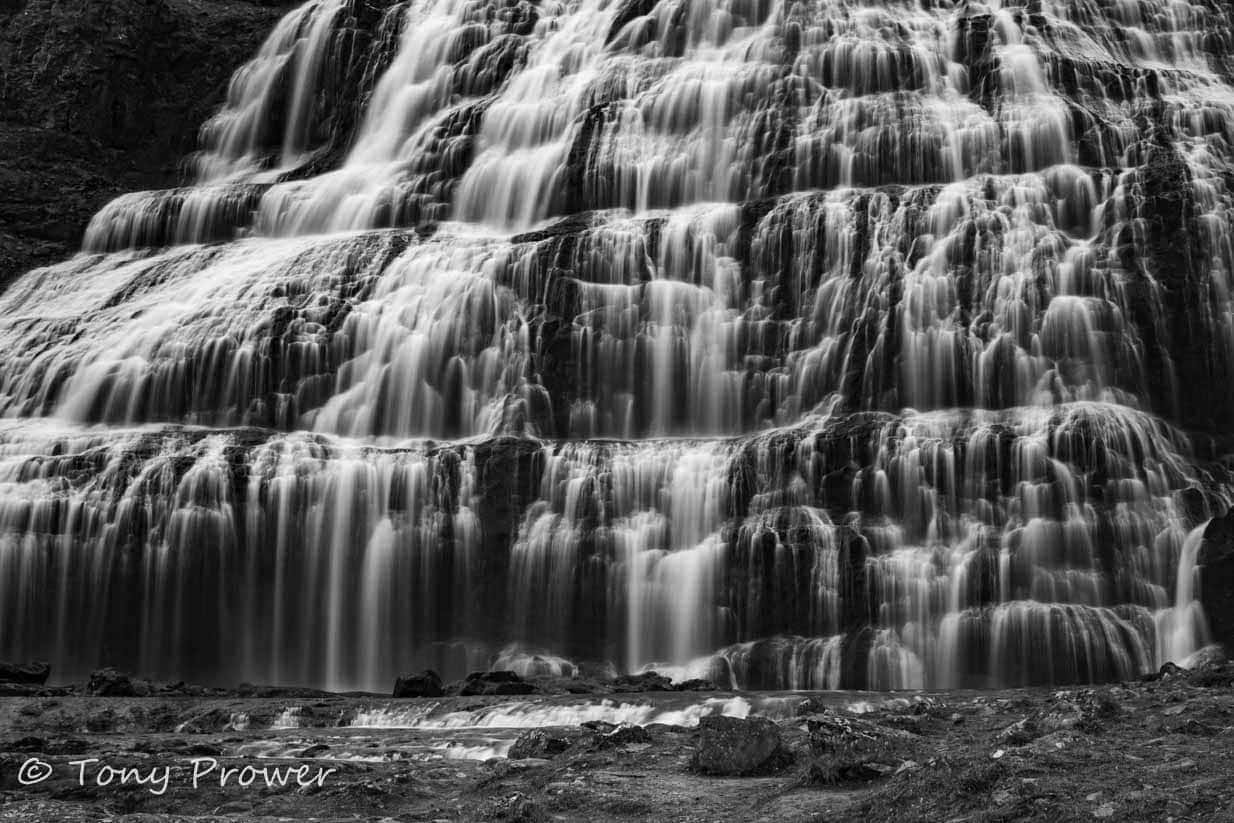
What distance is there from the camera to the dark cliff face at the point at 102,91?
56469 mm

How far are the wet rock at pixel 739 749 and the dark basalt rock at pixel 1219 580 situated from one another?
15201mm

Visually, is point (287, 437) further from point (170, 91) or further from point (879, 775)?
point (170, 91)

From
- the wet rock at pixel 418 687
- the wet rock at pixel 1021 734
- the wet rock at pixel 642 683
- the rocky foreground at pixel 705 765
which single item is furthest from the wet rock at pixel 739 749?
the wet rock at pixel 418 687

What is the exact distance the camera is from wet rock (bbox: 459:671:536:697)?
2633 centimetres

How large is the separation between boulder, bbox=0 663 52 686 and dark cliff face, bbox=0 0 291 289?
28.1m

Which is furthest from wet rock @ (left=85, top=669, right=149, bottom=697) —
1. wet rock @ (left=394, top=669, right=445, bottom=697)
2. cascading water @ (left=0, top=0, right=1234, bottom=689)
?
wet rock @ (left=394, top=669, right=445, bottom=697)

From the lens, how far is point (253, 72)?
59.4 m

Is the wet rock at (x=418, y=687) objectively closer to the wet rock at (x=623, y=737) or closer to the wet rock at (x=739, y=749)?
the wet rock at (x=623, y=737)

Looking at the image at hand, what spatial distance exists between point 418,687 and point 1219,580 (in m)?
15.6

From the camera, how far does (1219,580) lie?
2747cm

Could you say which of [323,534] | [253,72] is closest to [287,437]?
[323,534]

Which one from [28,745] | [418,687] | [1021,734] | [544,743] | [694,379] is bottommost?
[418,687]

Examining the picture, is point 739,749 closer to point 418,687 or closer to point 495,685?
point 495,685

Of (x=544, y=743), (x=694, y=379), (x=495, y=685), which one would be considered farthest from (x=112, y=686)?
(x=694, y=379)
